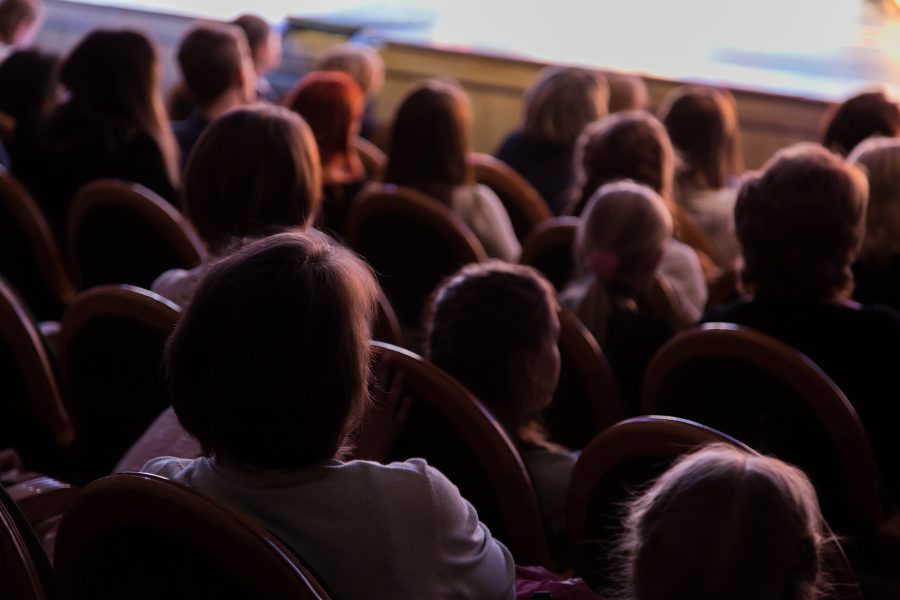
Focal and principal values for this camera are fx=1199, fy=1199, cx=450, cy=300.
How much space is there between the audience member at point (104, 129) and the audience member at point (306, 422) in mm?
1998

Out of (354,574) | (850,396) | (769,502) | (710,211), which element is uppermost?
(769,502)

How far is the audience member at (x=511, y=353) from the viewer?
152cm

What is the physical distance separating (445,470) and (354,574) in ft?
1.10

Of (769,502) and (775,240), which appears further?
(775,240)

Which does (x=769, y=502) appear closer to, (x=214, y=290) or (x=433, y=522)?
(x=433, y=522)

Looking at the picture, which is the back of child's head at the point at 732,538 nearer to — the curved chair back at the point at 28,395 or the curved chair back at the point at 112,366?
the curved chair back at the point at 112,366

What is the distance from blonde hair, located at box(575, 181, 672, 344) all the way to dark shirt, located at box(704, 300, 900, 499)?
13.0 inches

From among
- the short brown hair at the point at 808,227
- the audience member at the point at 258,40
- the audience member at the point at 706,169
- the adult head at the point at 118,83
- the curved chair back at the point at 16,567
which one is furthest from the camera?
the audience member at the point at 258,40

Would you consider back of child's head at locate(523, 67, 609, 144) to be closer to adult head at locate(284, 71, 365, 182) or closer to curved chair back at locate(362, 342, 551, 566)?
adult head at locate(284, 71, 365, 182)

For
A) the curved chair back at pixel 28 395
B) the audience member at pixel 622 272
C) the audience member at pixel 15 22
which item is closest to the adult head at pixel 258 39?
the audience member at pixel 15 22

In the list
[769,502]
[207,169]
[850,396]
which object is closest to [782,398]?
[850,396]

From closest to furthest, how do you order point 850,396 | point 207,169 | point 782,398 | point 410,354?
point 410,354, point 782,398, point 850,396, point 207,169

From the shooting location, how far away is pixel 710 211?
335 centimetres

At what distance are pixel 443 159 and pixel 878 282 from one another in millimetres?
1200
